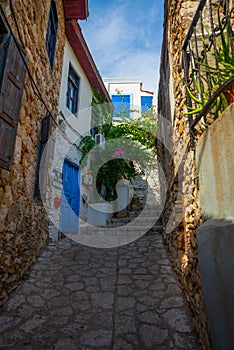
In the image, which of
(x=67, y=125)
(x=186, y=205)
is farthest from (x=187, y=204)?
(x=67, y=125)

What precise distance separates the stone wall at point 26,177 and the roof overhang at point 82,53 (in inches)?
62.9

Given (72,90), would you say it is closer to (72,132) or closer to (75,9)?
(72,132)

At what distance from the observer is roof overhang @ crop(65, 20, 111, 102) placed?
6.12m

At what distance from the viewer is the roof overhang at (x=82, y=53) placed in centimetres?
612

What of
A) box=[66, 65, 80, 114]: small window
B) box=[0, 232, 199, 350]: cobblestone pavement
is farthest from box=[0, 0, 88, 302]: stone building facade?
box=[66, 65, 80, 114]: small window

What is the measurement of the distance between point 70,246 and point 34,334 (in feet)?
7.69

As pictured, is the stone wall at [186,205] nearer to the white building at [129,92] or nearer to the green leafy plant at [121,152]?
the green leafy plant at [121,152]

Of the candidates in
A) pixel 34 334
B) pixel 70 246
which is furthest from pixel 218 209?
pixel 70 246

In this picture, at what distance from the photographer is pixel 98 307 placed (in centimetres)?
273

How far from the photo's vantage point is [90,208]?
6.94m

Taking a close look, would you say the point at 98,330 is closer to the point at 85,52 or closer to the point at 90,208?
the point at 90,208

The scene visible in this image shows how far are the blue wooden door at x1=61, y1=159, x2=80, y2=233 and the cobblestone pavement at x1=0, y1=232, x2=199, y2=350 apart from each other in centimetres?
138

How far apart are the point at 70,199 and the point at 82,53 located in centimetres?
436

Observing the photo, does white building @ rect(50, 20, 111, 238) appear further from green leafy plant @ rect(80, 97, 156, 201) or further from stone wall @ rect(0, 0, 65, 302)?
stone wall @ rect(0, 0, 65, 302)
